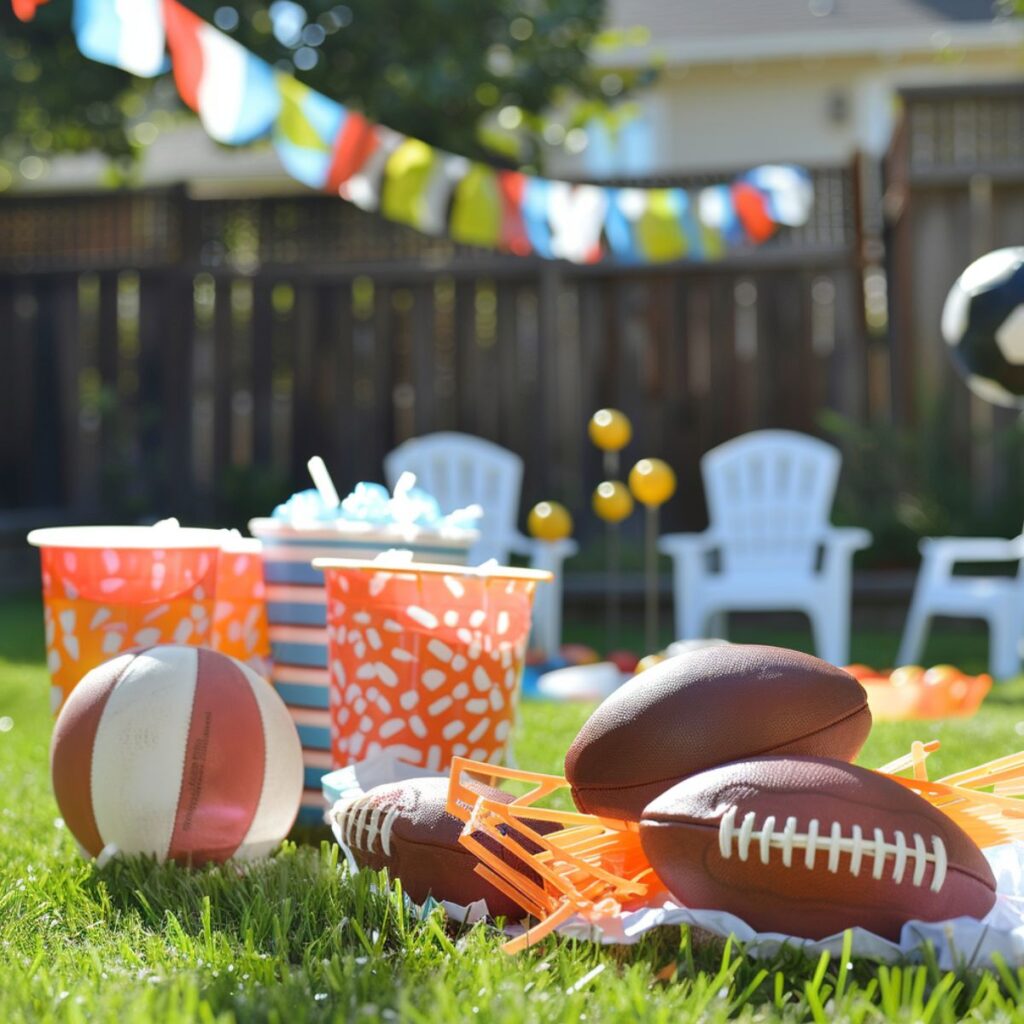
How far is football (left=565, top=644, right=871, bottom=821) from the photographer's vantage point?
1.75 metres

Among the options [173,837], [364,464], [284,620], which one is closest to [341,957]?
[173,837]

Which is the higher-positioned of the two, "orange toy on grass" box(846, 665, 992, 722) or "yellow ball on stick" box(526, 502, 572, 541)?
"yellow ball on stick" box(526, 502, 572, 541)

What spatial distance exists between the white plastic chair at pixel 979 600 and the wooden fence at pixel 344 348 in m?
2.31

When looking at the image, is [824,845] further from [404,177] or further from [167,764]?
[404,177]

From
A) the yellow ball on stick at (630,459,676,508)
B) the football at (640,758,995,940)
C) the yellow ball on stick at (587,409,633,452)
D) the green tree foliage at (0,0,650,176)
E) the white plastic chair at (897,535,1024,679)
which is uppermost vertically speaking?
the green tree foliage at (0,0,650,176)

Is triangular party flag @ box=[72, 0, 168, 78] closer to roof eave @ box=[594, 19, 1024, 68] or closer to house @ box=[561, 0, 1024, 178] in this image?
roof eave @ box=[594, 19, 1024, 68]

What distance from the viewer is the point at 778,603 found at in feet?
16.6

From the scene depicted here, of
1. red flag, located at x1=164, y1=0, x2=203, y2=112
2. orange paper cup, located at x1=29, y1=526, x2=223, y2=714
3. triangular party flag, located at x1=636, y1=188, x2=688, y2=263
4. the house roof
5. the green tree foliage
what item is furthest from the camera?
the house roof

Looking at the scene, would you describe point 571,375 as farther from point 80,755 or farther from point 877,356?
point 80,755

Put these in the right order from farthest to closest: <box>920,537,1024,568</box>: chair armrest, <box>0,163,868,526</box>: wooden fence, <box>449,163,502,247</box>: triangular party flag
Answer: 1. <box>0,163,868,526</box>: wooden fence
2. <box>449,163,502,247</box>: triangular party flag
3. <box>920,537,1024,568</box>: chair armrest

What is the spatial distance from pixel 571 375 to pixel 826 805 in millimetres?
6120

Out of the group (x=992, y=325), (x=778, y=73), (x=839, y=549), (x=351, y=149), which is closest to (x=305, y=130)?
(x=351, y=149)

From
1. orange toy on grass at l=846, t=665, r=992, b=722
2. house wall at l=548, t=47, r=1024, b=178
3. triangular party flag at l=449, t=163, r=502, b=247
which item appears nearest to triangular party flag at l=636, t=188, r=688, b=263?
triangular party flag at l=449, t=163, r=502, b=247

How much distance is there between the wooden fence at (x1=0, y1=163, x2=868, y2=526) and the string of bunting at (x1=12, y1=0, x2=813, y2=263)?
524 millimetres
